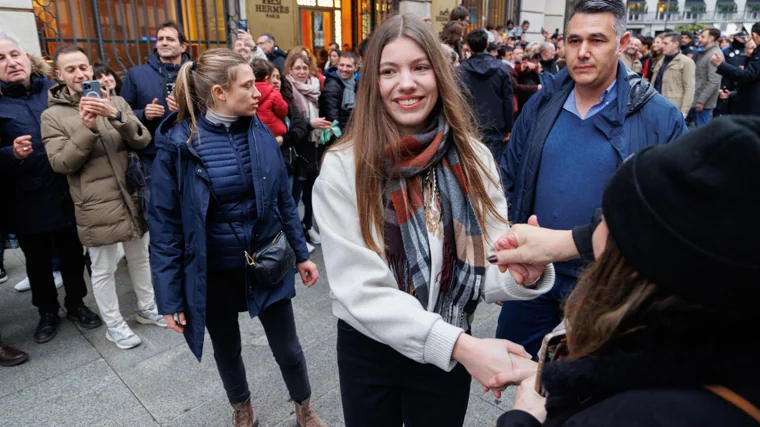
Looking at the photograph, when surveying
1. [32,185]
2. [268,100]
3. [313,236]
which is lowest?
[313,236]

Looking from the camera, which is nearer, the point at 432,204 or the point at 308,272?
the point at 432,204

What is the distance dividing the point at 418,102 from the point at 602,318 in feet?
3.37

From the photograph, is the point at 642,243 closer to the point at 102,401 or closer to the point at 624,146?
the point at 624,146

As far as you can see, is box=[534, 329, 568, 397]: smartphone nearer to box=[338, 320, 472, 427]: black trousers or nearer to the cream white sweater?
the cream white sweater

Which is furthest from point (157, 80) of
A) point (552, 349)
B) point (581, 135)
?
point (552, 349)

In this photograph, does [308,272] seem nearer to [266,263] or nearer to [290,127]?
[266,263]

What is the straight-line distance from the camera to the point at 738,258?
0.72m

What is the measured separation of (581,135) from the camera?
2510 mm

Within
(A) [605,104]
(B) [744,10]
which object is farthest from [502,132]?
(B) [744,10]

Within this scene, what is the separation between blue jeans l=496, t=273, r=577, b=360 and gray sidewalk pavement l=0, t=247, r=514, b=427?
64 centimetres

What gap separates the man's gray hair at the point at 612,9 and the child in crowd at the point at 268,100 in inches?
129

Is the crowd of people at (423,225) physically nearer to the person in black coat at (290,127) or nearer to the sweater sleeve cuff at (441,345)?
the sweater sleeve cuff at (441,345)

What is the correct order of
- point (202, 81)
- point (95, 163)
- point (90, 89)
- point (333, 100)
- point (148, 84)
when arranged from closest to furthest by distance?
point (202, 81), point (90, 89), point (95, 163), point (148, 84), point (333, 100)

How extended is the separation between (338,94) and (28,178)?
11.2 feet
